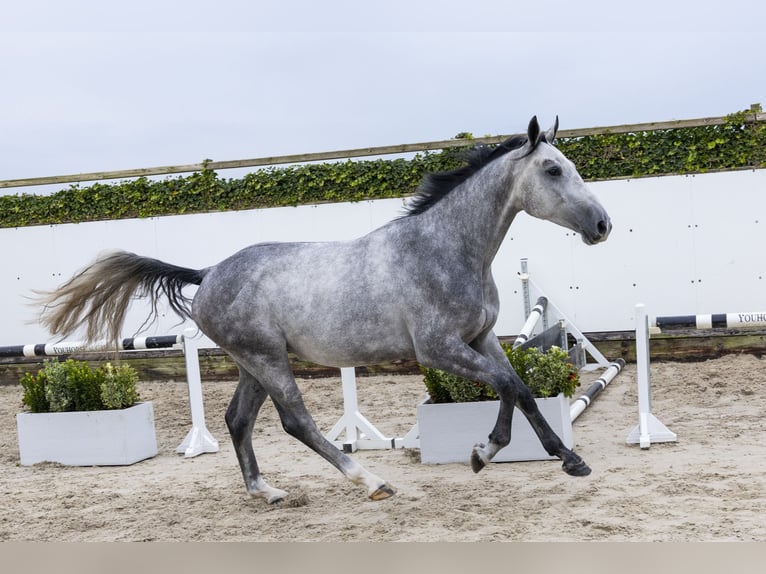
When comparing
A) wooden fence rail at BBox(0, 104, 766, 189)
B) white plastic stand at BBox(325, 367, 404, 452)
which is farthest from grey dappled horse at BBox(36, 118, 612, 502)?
wooden fence rail at BBox(0, 104, 766, 189)

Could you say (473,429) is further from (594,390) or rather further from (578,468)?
(594,390)

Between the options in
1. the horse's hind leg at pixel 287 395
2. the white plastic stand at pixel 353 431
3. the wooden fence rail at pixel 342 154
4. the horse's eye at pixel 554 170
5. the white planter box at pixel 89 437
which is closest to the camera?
the horse's eye at pixel 554 170

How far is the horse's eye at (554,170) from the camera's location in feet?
11.6

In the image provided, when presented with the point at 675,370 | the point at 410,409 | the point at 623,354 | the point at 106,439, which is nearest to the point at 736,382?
the point at 675,370

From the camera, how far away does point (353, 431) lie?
5672mm

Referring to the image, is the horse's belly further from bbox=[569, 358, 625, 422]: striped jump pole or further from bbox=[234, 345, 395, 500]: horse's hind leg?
bbox=[569, 358, 625, 422]: striped jump pole

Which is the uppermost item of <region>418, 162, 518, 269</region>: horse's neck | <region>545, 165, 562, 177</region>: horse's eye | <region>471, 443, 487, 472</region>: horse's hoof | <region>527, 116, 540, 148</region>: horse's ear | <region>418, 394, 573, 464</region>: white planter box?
<region>527, 116, 540, 148</region>: horse's ear

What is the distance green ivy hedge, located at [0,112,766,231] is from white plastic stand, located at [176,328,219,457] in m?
3.57

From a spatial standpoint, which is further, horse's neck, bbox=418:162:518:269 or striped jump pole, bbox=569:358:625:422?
striped jump pole, bbox=569:358:625:422

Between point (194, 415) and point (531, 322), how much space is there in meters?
3.00

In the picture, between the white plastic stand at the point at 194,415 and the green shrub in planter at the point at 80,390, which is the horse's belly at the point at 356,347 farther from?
the green shrub in planter at the point at 80,390

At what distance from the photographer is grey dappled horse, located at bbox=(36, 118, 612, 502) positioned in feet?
11.8

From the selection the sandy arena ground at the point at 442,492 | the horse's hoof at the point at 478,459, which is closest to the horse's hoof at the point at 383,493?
the sandy arena ground at the point at 442,492

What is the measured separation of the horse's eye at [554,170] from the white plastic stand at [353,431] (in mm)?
2428
